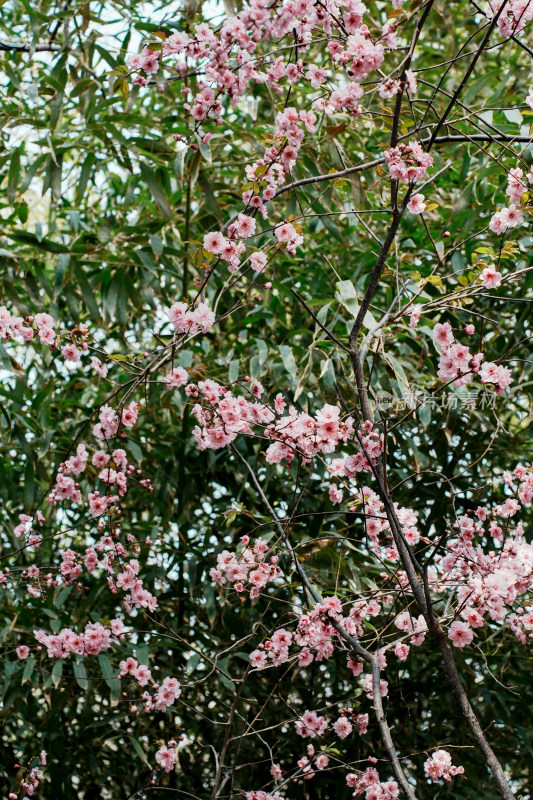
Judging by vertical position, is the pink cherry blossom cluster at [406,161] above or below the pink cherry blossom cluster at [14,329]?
below

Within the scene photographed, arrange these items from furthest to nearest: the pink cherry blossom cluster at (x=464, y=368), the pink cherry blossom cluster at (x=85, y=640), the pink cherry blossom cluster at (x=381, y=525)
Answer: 1. the pink cherry blossom cluster at (x=85, y=640)
2. the pink cherry blossom cluster at (x=381, y=525)
3. the pink cherry blossom cluster at (x=464, y=368)

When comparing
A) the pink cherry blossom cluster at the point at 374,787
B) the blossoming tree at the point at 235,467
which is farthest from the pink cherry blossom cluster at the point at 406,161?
the pink cherry blossom cluster at the point at 374,787

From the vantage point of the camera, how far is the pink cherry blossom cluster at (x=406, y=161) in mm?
1173

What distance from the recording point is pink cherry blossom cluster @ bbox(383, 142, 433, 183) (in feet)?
3.85

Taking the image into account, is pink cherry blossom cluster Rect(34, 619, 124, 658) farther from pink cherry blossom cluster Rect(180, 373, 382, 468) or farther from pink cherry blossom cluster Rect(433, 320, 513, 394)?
pink cherry blossom cluster Rect(433, 320, 513, 394)

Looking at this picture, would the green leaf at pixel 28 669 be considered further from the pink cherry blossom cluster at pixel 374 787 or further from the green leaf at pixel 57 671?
the pink cherry blossom cluster at pixel 374 787

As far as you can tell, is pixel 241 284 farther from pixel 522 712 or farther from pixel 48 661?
→ pixel 522 712

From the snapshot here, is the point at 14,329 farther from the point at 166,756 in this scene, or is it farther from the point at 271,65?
the point at 166,756

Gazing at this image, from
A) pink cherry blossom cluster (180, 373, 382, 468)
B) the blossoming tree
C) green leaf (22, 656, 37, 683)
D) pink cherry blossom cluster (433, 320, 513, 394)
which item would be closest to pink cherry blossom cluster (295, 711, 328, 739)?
the blossoming tree

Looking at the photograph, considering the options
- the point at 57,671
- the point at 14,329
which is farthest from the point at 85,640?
the point at 14,329

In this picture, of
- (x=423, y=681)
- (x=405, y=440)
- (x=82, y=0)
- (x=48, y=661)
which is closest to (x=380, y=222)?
(x=405, y=440)

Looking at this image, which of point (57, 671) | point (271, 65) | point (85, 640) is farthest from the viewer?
point (57, 671)

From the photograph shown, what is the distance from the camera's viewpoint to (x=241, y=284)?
2406 mm

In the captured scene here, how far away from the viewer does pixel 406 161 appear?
1191 mm
